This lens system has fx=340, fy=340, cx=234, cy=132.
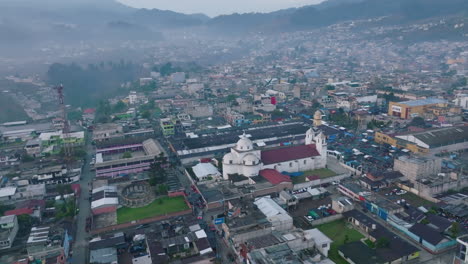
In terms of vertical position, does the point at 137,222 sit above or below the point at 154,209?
above

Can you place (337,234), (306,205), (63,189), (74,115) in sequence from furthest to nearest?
(74,115)
(63,189)
(306,205)
(337,234)

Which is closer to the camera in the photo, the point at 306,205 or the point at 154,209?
the point at 306,205

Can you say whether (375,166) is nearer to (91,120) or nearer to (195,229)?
(195,229)

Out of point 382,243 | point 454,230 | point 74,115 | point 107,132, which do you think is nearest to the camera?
point 382,243

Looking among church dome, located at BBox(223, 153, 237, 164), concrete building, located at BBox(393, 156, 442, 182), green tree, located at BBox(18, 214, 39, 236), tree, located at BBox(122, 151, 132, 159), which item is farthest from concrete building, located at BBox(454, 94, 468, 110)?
green tree, located at BBox(18, 214, 39, 236)

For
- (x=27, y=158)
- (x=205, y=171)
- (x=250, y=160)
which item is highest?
(x=250, y=160)

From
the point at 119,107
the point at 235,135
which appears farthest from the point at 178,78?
the point at 235,135

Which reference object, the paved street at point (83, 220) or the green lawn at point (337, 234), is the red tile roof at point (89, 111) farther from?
the green lawn at point (337, 234)

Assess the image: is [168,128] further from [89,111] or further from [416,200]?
[416,200]
